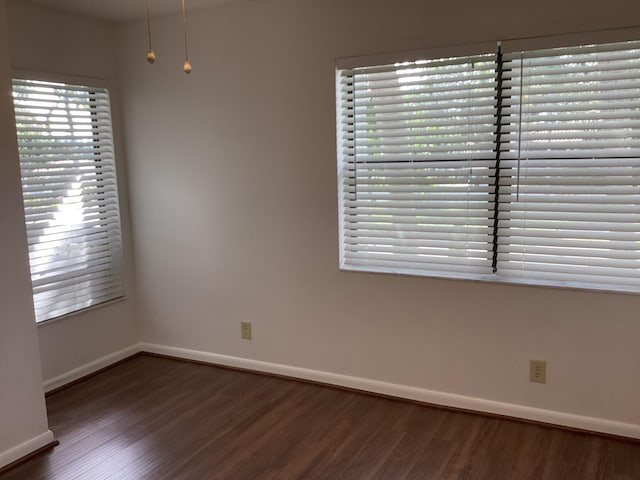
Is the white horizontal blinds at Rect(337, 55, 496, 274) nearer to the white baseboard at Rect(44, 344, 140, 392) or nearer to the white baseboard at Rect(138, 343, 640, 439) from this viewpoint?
the white baseboard at Rect(138, 343, 640, 439)

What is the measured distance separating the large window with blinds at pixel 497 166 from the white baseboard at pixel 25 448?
5.99 ft

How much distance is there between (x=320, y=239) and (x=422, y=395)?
1.08 meters

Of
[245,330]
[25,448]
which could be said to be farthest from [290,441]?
[25,448]

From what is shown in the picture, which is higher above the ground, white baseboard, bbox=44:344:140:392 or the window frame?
the window frame

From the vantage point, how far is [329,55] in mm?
3113

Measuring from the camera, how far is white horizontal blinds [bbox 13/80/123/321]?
324cm

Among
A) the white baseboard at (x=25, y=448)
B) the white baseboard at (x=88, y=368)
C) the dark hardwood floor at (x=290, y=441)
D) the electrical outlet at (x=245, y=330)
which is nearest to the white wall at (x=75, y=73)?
the white baseboard at (x=88, y=368)

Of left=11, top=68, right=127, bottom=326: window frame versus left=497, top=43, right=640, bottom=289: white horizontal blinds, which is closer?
left=497, top=43, right=640, bottom=289: white horizontal blinds

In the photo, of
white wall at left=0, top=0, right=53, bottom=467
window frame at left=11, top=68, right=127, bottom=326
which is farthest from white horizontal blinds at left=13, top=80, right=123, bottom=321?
white wall at left=0, top=0, right=53, bottom=467

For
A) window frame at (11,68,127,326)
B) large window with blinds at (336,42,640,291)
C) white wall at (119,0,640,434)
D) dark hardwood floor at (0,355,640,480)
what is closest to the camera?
dark hardwood floor at (0,355,640,480)

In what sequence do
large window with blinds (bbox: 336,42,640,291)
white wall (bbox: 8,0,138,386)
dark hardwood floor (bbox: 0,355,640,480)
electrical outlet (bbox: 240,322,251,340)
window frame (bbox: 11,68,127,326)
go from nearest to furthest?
1. dark hardwood floor (bbox: 0,355,640,480)
2. large window with blinds (bbox: 336,42,640,291)
3. white wall (bbox: 8,0,138,386)
4. window frame (bbox: 11,68,127,326)
5. electrical outlet (bbox: 240,322,251,340)

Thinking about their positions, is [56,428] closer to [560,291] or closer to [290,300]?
[290,300]

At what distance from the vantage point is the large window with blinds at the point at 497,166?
8.50 feet

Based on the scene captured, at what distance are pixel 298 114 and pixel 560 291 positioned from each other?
1.74m
